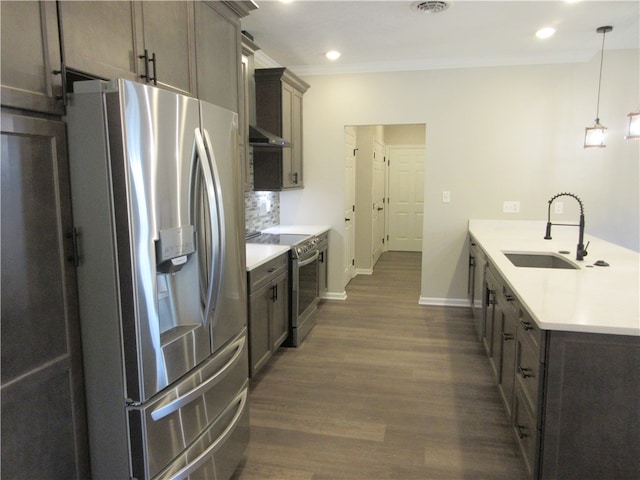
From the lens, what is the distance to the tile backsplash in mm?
4340

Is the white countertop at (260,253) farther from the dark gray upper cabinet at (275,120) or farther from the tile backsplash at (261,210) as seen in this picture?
the dark gray upper cabinet at (275,120)

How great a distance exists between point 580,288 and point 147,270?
201cm

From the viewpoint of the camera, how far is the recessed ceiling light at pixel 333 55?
4.38 metres

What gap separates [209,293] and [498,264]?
1899 millimetres

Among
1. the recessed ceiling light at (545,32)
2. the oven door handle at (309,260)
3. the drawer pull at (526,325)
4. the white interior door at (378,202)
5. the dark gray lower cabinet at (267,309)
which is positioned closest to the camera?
the drawer pull at (526,325)

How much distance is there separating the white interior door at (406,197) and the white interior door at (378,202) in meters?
0.51

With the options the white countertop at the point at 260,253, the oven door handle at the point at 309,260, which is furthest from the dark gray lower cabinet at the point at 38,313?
the oven door handle at the point at 309,260

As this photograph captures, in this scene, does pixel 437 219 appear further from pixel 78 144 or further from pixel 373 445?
pixel 78 144

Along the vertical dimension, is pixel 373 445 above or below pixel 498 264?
below

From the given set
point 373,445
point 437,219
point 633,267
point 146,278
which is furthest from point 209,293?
point 437,219

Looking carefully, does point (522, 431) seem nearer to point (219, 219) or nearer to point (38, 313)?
point (219, 219)

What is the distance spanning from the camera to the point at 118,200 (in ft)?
4.60

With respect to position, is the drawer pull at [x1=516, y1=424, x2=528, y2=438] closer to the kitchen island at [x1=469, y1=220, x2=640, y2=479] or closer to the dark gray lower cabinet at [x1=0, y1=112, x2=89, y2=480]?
the kitchen island at [x1=469, y1=220, x2=640, y2=479]

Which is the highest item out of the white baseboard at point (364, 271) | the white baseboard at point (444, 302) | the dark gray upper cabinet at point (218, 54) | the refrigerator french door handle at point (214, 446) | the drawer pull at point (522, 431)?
the dark gray upper cabinet at point (218, 54)
